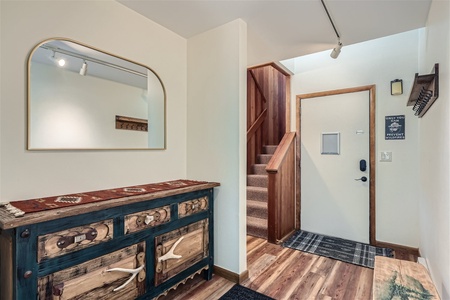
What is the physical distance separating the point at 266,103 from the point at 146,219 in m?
3.79

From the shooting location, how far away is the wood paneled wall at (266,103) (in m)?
4.54

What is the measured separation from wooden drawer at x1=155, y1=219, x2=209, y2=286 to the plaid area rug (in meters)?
1.41

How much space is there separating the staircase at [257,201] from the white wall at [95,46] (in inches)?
57.3

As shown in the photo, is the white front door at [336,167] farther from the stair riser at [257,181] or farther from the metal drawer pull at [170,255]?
the metal drawer pull at [170,255]

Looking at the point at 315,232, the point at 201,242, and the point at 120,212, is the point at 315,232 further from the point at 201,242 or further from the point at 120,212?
the point at 120,212

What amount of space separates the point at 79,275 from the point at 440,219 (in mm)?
2193

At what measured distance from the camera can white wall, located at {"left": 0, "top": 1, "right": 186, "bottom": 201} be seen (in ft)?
4.69

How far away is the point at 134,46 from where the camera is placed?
209 cm

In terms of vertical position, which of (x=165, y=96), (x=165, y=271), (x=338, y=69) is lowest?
(x=165, y=271)

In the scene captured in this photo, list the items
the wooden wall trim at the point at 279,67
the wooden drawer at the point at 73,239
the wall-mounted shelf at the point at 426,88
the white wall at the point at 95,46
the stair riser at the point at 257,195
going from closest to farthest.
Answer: the wooden drawer at the point at 73,239, the white wall at the point at 95,46, the wall-mounted shelf at the point at 426,88, the wooden wall trim at the point at 279,67, the stair riser at the point at 257,195

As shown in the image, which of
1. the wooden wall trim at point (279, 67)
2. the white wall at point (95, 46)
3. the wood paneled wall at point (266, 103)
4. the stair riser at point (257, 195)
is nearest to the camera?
the white wall at point (95, 46)

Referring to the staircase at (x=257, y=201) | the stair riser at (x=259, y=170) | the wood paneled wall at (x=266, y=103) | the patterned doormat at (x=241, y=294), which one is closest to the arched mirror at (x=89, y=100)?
the patterned doormat at (x=241, y=294)

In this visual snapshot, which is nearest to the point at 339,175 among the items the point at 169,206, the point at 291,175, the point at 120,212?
the point at 291,175

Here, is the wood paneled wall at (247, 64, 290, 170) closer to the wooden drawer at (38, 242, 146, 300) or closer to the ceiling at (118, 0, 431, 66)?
the ceiling at (118, 0, 431, 66)
